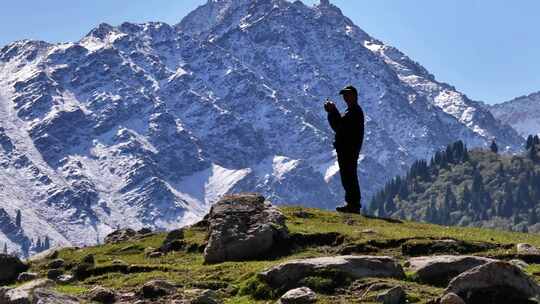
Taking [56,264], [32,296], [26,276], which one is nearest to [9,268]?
[26,276]

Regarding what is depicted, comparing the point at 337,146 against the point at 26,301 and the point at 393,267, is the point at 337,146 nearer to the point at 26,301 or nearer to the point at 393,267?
the point at 393,267

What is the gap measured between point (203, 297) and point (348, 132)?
53.3ft

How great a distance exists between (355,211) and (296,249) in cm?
916

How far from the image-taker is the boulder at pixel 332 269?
2586 centimetres

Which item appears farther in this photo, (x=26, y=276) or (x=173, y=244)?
(x=173, y=244)

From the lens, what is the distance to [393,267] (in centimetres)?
2633

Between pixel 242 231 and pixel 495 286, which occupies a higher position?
pixel 242 231

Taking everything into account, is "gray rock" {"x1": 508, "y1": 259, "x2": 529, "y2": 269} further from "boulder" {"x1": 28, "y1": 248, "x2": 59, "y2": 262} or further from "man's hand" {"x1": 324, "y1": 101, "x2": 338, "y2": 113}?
"boulder" {"x1": 28, "y1": 248, "x2": 59, "y2": 262}

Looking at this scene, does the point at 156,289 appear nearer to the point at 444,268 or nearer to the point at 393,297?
the point at 393,297

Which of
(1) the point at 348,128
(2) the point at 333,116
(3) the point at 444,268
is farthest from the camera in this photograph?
(2) the point at 333,116

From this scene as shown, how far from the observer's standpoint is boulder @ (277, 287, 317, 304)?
23.8 meters

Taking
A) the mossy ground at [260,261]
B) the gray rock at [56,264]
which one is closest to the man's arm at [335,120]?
the mossy ground at [260,261]

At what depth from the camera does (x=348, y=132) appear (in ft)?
131

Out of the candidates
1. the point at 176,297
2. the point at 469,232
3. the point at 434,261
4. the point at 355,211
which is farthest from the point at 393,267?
the point at 355,211
